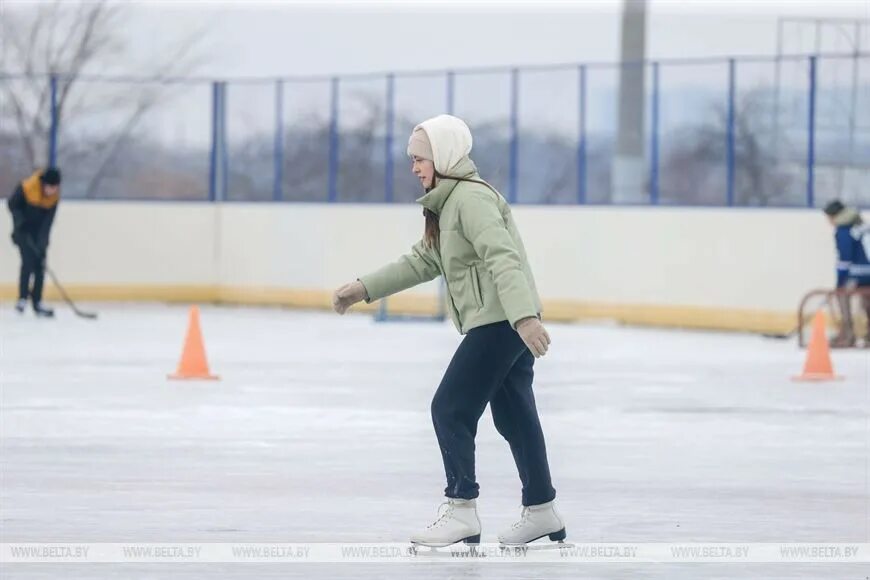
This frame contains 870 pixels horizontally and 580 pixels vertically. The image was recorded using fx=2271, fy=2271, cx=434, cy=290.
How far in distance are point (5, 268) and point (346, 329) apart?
6458 mm

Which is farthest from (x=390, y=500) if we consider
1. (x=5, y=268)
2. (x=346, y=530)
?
(x=5, y=268)

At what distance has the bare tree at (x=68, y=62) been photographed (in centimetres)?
4812

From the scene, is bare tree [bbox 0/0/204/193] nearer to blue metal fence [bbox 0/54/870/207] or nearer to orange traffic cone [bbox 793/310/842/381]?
blue metal fence [bbox 0/54/870/207]

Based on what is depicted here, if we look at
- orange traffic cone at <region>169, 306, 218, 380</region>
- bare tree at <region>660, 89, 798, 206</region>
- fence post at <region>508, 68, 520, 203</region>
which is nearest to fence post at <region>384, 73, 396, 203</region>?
fence post at <region>508, 68, 520, 203</region>

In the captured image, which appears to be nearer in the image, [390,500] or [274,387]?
[390,500]

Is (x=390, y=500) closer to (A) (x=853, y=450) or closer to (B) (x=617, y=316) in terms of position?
(A) (x=853, y=450)

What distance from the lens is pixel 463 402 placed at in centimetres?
813

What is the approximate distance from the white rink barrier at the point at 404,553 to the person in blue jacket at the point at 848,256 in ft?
41.4

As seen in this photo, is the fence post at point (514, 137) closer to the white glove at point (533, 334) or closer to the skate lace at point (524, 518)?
the skate lace at point (524, 518)

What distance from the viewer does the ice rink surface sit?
892cm

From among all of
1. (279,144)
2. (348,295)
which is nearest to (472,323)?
(348,295)

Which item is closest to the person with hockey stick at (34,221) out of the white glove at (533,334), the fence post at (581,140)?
the fence post at (581,140)

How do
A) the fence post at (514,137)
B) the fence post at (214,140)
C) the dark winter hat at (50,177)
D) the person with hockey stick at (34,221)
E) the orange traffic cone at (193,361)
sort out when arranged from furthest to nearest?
the fence post at (214,140)
the fence post at (514,137)
the person with hockey stick at (34,221)
the dark winter hat at (50,177)
the orange traffic cone at (193,361)

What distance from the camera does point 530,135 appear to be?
29703mm
